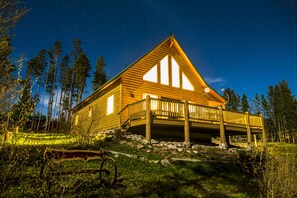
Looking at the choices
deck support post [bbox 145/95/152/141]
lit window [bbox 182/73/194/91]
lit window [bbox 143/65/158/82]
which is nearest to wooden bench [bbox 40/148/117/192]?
deck support post [bbox 145/95/152/141]

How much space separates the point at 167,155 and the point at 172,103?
399cm

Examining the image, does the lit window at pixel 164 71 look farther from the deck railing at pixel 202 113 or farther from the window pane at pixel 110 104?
the deck railing at pixel 202 113

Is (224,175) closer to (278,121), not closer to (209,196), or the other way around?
(209,196)

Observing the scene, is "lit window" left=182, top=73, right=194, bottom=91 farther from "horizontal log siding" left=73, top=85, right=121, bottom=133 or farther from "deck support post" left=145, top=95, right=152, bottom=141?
"deck support post" left=145, top=95, right=152, bottom=141

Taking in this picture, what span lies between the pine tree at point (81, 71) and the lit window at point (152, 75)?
3040 centimetres

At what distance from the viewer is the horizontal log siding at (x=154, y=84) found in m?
17.1

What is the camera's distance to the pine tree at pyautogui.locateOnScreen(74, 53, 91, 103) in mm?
46406

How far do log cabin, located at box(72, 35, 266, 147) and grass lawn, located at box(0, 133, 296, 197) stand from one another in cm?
274

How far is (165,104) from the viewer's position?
13805mm

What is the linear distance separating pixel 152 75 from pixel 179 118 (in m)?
5.22

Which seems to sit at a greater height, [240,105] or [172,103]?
[240,105]

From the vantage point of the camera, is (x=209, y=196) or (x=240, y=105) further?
(x=240, y=105)

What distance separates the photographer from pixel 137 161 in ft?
31.0

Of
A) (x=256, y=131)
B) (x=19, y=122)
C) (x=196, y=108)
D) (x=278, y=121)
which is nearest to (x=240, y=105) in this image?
(x=278, y=121)
